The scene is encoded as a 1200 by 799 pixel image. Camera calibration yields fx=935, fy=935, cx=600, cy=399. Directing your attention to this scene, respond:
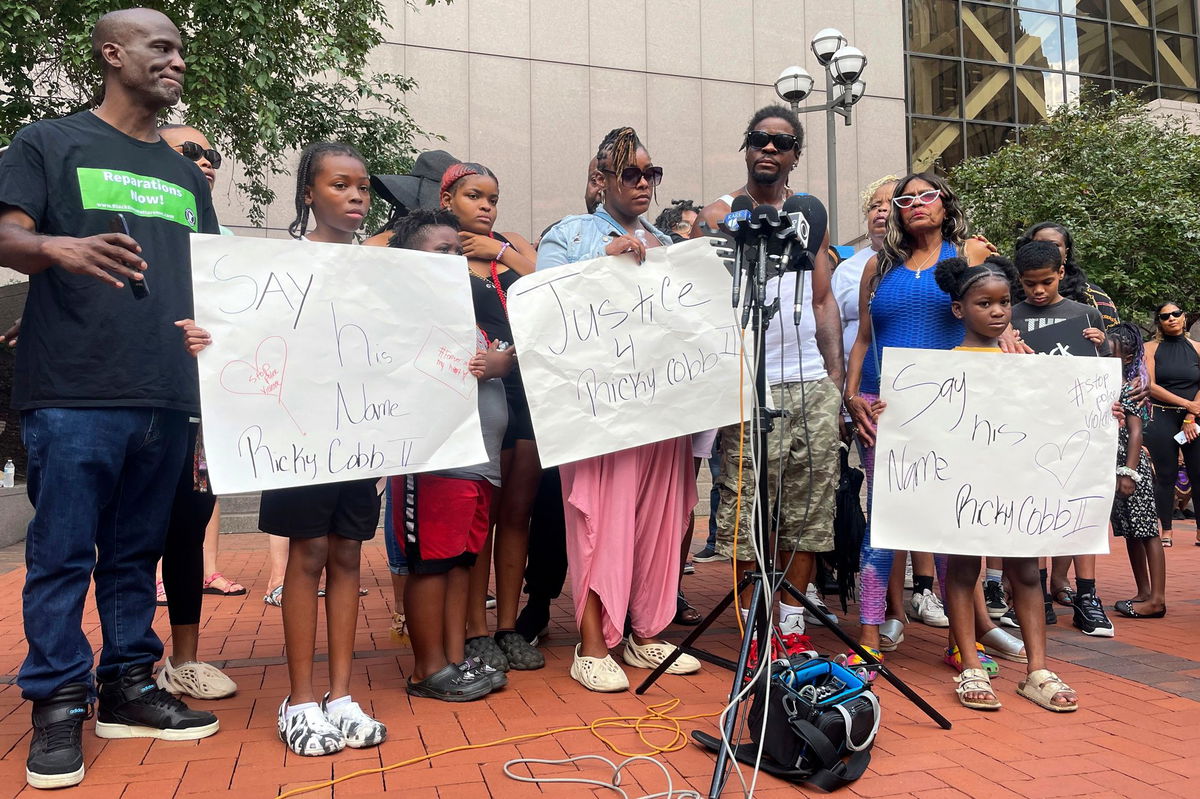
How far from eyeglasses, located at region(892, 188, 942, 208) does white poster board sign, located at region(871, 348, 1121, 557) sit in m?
0.81

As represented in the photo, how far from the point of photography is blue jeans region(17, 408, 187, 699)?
2.85 m

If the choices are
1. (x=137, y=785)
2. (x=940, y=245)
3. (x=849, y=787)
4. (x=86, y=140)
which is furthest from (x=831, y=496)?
(x=86, y=140)

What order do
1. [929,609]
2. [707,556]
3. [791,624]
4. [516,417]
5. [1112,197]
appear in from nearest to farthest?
1. [791,624]
2. [516,417]
3. [929,609]
4. [707,556]
5. [1112,197]

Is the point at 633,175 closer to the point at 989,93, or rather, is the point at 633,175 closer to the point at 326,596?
the point at 326,596

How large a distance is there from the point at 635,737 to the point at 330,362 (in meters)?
1.64

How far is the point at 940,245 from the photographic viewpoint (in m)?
4.14

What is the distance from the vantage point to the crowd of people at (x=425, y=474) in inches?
113

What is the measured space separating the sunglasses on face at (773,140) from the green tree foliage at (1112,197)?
34.8 ft

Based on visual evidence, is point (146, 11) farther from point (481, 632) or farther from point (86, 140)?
point (481, 632)

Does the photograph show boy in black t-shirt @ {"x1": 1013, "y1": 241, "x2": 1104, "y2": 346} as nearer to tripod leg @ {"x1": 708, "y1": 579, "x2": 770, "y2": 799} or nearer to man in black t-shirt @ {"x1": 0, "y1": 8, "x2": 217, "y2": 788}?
tripod leg @ {"x1": 708, "y1": 579, "x2": 770, "y2": 799}

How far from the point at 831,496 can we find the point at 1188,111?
21.0m

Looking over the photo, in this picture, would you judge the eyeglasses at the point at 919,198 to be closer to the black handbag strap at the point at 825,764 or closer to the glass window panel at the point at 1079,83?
the black handbag strap at the point at 825,764

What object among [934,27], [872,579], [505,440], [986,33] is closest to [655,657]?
[872,579]

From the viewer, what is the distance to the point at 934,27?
76.2 ft
